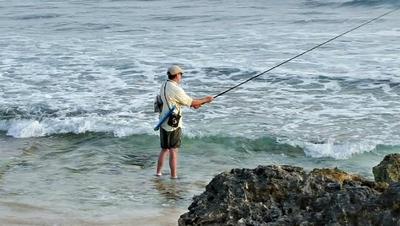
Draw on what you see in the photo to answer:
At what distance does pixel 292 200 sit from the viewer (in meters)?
3.99

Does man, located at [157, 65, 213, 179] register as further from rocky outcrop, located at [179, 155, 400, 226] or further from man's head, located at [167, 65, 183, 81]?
rocky outcrop, located at [179, 155, 400, 226]

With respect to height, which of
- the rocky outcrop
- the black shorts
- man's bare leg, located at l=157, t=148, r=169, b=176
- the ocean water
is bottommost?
the ocean water

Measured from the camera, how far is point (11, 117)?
38.4 ft

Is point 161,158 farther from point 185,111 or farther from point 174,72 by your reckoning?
point 185,111

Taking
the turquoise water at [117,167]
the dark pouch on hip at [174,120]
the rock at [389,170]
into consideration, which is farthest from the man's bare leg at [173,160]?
the rock at [389,170]

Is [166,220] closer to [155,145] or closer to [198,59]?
[155,145]

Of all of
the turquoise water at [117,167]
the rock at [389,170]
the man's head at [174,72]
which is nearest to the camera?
the rock at [389,170]

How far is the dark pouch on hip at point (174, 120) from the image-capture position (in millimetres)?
Result: 8070

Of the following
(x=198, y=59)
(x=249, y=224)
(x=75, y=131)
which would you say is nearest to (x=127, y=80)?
(x=198, y=59)

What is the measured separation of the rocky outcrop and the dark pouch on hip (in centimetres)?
374

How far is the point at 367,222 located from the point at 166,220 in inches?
123

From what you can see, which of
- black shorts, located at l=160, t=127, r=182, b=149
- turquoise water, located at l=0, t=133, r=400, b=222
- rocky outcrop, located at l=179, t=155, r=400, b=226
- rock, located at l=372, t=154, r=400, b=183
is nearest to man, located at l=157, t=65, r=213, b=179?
A: black shorts, located at l=160, t=127, r=182, b=149

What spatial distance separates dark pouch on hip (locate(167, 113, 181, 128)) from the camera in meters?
8.07

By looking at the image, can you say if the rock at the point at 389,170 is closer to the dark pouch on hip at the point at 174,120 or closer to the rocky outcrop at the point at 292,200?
the rocky outcrop at the point at 292,200
